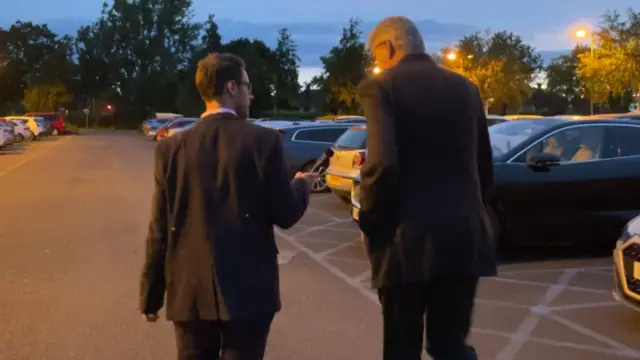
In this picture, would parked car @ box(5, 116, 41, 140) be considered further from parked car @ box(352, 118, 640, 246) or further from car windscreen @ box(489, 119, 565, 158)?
parked car @ box(352, 118, 640, 246)

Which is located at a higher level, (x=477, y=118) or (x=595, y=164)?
(x=477, y=118)

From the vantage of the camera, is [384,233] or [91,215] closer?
[384,233]

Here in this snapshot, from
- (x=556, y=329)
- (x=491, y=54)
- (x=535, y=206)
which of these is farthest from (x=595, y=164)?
(x=491, y=54)

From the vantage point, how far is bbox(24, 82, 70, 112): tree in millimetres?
87125

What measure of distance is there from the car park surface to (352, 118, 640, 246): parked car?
0.38 metres

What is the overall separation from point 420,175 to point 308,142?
14226 mm

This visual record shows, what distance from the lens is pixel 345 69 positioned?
196ft

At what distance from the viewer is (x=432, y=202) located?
3252 mm

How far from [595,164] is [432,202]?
625 cm

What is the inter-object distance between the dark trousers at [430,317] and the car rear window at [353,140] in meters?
9.33

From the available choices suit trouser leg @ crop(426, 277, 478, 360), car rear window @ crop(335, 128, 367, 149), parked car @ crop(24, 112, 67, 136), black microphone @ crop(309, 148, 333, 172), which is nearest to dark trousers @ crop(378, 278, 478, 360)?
suit trouser leg @ crop(426, 277, 478, 360)

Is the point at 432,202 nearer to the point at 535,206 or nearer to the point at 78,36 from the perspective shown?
the point at 535,206

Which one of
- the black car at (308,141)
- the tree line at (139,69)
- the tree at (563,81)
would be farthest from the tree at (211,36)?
the black car at (308,141)

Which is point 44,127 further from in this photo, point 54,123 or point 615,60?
point 615,60
